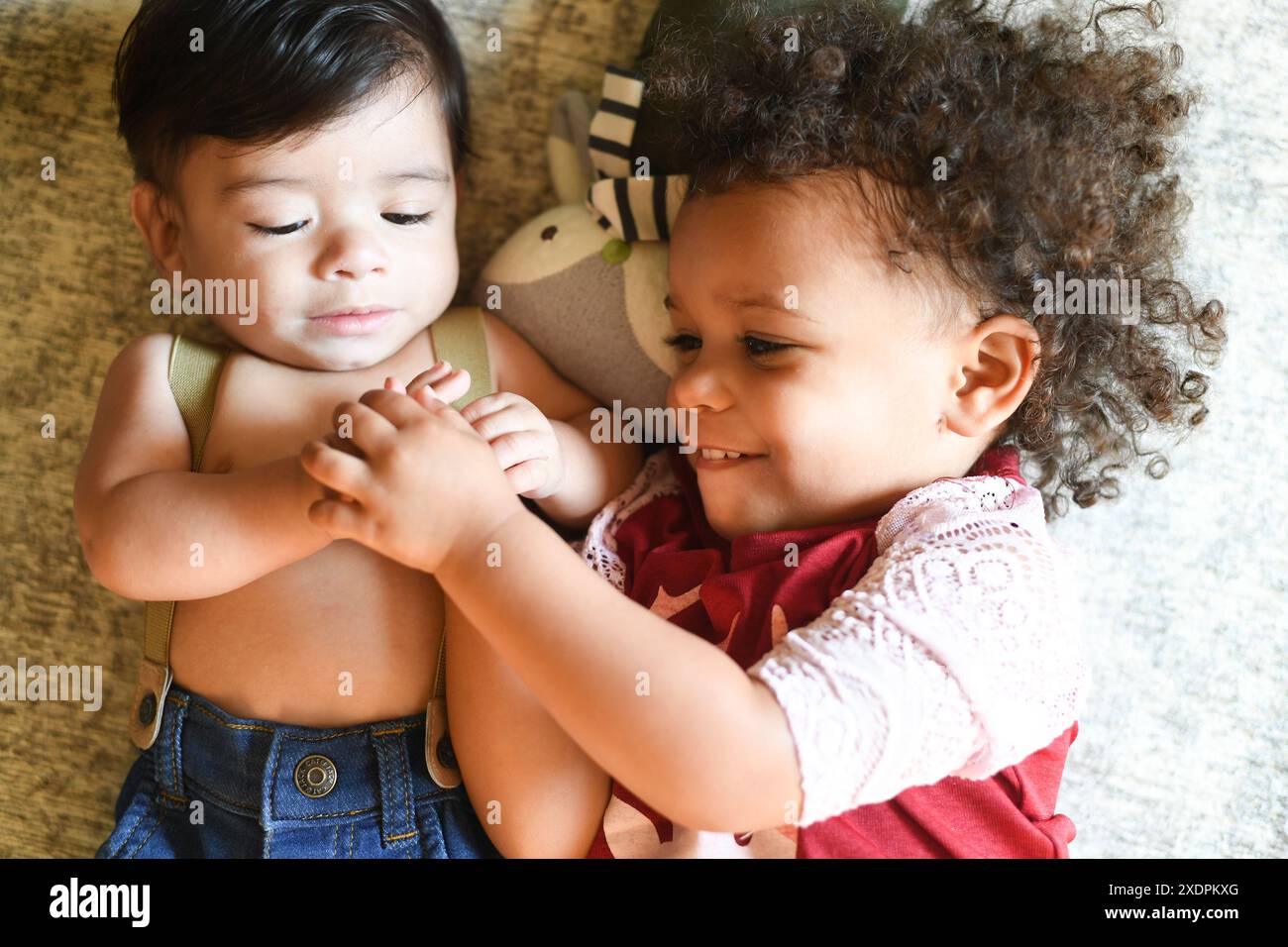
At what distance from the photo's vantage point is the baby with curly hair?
0.98 metres

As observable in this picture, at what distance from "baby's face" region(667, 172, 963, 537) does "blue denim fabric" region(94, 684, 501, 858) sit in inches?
18.8

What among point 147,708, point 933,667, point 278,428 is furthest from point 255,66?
point 933,667

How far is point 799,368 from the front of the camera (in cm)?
113

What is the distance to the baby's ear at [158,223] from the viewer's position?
1.30m

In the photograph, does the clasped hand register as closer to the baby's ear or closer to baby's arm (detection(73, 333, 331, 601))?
baby's arm (detection(73, 333, 331, 601))

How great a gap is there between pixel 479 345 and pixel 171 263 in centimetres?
39

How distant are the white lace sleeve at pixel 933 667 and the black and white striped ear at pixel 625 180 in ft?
1.67

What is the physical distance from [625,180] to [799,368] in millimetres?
368

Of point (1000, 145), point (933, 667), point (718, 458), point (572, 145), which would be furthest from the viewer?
point (572, 145)

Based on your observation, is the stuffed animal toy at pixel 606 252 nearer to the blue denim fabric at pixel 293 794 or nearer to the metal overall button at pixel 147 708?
the blue denim fabric at pixel 293 794

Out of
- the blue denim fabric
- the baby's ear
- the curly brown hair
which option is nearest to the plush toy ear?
the curly brown hair

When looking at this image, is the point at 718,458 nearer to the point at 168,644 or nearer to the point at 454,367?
the point at 454,367
